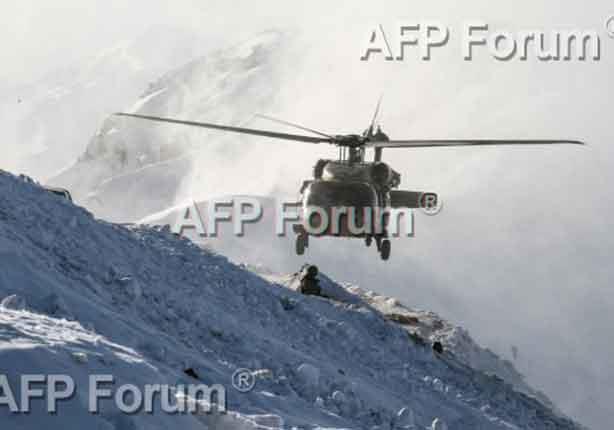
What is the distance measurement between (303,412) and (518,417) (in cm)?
1382

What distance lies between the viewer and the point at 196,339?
17.2m

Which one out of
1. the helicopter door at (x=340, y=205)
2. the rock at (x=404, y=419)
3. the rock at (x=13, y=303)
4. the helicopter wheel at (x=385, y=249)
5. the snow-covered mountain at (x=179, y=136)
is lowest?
the rock at (x=404, y=419)

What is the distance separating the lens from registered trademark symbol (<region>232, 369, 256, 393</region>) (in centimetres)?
1331

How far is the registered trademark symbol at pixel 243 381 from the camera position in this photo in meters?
13.3

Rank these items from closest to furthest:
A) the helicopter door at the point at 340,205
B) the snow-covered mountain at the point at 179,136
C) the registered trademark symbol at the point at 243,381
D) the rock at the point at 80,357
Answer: the rock at the point at 80,357 → the registered trademark symbol at the point at 243,381 → the helicopter door at the point at 340,205 → the snow-covered mountain at the point at 179,136

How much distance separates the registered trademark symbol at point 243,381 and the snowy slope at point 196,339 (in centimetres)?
17

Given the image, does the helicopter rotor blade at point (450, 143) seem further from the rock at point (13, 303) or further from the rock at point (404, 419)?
the rock at point (13, 303)

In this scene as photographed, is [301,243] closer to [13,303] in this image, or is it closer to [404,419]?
[404,419]

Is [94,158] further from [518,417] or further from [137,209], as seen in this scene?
[518,417]

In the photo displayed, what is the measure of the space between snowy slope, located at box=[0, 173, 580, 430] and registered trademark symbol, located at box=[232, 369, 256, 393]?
0.17 meters

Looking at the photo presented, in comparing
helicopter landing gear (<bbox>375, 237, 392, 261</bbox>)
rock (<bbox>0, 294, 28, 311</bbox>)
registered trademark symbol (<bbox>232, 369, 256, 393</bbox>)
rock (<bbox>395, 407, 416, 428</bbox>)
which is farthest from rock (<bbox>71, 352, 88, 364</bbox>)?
helicopter landing gear (<bbox>375, 237, 392, 261</bbox>)

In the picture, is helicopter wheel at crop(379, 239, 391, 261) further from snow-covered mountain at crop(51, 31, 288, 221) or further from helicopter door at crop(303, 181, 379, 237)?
snow-covered mountain at crop(51, 31, 288, 221)

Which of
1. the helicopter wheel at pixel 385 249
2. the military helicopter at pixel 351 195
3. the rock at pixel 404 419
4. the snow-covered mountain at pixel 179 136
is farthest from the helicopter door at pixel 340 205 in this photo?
the snow-covered mountain at pixel 179 136

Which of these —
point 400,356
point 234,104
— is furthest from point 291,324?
point 234,104
